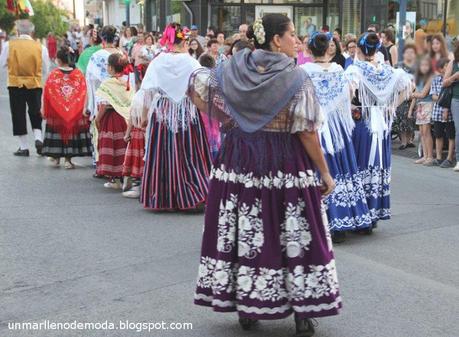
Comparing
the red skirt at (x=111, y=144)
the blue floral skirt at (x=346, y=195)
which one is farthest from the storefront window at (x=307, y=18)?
the blue floral skirt at (x=346, y=195)

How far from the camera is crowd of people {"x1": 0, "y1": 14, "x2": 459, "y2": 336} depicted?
174 inches

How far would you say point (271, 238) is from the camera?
14.5 feet

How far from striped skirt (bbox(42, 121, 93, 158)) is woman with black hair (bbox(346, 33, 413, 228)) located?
516 centimetres

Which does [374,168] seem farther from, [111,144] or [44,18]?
[44,18]

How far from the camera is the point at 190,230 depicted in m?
7.52

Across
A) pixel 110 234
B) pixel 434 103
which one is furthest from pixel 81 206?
pixel 434 103

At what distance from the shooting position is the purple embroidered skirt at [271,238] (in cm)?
441

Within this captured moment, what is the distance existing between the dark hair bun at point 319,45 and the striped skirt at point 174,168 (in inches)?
80.0

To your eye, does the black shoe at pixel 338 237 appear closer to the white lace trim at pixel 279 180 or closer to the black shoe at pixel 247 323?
the black shoe at pixel 247 323

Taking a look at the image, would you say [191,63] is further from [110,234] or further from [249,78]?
[249,78]

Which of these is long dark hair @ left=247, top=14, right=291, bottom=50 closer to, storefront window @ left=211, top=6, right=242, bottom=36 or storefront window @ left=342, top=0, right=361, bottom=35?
storefront window @ left=342, top=0, right=361, bottom=35

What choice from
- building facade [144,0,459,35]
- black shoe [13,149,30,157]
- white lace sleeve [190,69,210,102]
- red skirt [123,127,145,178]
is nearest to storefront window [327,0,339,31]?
building facade [144,0,459,35]

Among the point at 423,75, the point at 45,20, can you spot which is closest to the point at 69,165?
the point at 423,75

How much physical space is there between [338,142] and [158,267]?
194cm
